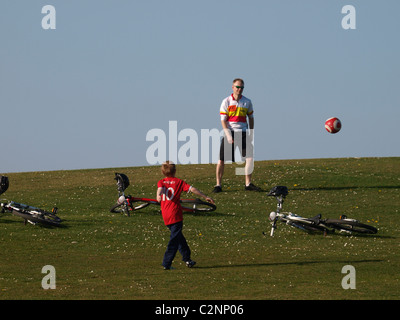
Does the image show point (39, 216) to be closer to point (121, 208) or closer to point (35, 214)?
point (35, 214)

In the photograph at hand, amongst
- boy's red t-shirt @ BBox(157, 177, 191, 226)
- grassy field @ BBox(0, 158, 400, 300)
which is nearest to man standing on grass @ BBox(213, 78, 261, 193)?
grassy field @ BBox(0, 158, 400, 300)

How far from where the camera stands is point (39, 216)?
18516 millimetres

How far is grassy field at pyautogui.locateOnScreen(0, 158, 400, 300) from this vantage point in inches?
450

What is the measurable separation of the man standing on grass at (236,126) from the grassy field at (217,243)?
4.67 feet

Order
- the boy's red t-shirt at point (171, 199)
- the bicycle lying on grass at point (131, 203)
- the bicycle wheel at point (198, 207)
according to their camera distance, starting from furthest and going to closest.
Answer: the bicycle wheel at point (198, 207), the bicycle lying on grass at point (131, 203), the boy's red t-shirt at point (171, 199)

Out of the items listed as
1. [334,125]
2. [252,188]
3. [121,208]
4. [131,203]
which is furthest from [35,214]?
[334,125]

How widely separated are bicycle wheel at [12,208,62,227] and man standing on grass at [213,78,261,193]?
7.18 meters

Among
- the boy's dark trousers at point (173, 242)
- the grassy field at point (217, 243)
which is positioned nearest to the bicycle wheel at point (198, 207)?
the grassy field at point (217, 243)

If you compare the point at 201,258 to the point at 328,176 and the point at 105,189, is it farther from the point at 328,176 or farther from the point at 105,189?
the point at 328,176

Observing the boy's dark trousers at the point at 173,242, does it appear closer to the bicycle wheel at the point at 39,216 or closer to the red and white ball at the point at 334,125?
the bicycle wheel at the point at 39,216

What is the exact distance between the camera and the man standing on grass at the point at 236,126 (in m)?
23.6

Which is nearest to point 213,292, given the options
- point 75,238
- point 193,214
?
point 75,238

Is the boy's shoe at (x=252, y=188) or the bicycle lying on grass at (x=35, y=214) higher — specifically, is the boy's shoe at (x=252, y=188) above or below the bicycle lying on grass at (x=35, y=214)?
above
